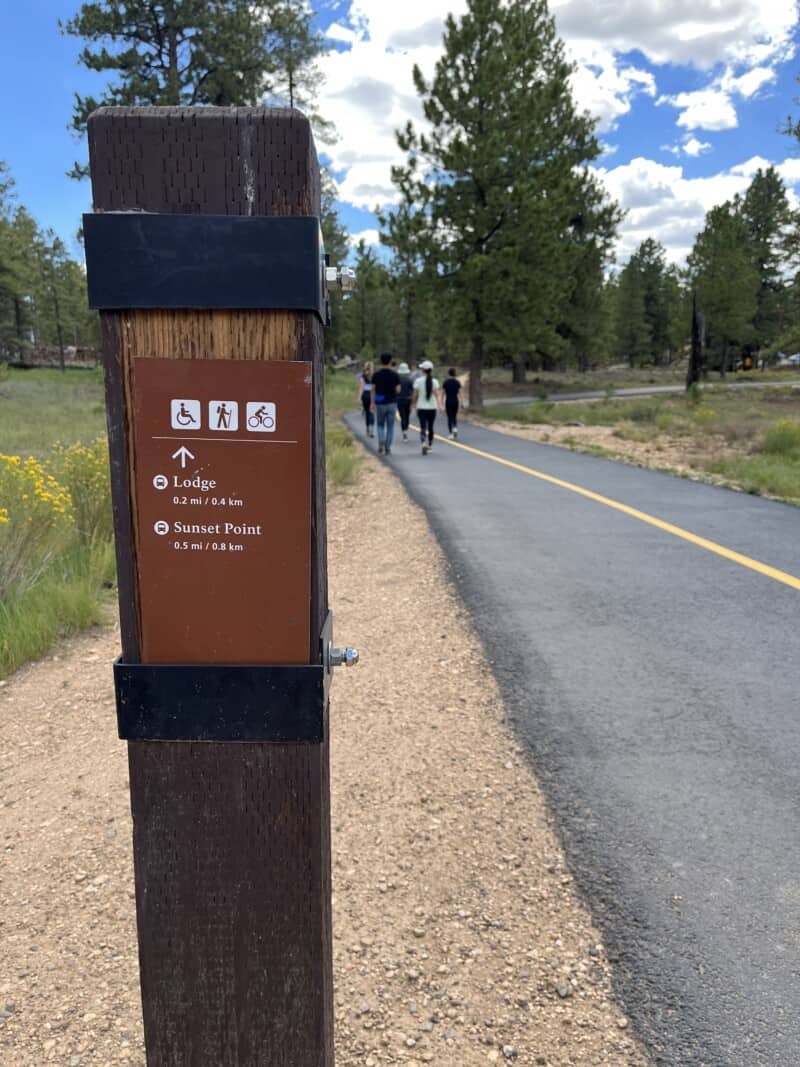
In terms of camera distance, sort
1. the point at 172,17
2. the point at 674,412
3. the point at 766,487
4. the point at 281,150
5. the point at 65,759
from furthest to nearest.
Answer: the point at 674,412 < the point at 172,17 < the point at 766,487 < the point at 65,759 < the point at 281,150

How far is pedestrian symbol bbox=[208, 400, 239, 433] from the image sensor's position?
1.31 m

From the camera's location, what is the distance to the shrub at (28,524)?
5.54 m

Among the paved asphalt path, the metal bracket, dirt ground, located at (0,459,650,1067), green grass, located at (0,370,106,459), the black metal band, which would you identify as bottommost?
dirt ground, located at (0,459,650,1067)

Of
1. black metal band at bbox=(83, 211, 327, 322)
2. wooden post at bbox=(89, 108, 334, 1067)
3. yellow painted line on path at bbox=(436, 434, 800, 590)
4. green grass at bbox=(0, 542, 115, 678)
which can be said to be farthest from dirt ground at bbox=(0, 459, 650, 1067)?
yellow painted line on path at bbox=(436, 434, 800, 590)

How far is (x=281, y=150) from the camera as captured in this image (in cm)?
129

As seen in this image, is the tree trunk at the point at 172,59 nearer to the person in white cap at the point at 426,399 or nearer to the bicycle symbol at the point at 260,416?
the person in white cap at the point at 426,399

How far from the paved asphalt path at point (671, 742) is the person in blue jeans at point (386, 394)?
7396 mm

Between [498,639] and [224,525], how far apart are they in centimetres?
369

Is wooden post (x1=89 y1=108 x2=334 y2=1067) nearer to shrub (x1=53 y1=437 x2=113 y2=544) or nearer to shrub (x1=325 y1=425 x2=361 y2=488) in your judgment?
shrub (x1=53 y1=437 x2=113 y2=544)

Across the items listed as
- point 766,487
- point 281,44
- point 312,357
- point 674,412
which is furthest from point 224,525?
point 281,44

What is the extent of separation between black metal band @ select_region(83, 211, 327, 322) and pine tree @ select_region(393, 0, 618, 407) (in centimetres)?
2611

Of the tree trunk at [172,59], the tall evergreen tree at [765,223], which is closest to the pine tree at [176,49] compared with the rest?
the tree trunk at [172,59]

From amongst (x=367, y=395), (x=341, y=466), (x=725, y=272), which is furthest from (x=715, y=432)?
(x=725, y=272)

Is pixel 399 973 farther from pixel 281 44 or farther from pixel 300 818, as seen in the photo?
pixel 281 44
